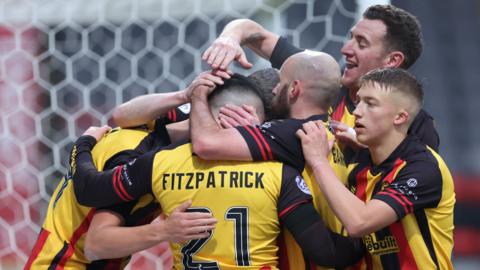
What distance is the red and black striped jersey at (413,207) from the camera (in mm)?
1747

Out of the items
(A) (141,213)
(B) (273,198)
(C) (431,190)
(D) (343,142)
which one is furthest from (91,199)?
(C) (431,190)

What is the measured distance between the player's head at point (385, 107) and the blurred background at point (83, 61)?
107 centimetres

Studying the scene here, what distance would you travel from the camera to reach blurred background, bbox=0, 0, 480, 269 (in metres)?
3.03

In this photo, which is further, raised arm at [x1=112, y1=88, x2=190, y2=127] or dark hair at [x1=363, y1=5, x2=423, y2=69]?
dark hair at [x1=363, y1=5, x2=423, y2=69]

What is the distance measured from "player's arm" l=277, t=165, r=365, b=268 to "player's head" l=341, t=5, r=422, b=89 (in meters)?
0.56

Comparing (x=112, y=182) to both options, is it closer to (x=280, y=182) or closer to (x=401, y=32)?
(x=280, y=182)

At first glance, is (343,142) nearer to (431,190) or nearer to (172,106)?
(431,190)

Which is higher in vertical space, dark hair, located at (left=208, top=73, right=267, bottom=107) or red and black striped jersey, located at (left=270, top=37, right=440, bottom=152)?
dark hair, located at (left=208, top=73, right=267, bottom=107)

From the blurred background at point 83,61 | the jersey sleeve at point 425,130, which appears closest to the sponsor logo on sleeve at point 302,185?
the jersey sleeve at point 425,130

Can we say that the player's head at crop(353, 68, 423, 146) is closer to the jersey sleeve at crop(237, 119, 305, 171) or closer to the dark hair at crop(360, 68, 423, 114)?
the dark hair at crop(360, 68, 423, 114)

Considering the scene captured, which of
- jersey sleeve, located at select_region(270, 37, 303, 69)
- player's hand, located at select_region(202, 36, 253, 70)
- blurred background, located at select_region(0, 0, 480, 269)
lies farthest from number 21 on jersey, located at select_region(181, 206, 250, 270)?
blurred background, located at select_region(0, 0, 480, 269)

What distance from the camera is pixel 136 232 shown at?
72.4 inches

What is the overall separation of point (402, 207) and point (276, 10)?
1.46m

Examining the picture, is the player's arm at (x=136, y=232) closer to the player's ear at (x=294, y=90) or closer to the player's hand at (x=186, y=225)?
the player's hand at (x=186, y=225)
